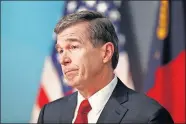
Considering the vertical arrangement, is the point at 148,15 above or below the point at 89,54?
above

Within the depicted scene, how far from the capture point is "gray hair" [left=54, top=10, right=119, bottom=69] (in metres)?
0.95

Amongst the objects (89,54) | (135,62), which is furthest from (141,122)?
(135,62)

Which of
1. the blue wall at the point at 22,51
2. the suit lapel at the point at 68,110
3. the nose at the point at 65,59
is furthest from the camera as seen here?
the blue wall at the point at 22,51

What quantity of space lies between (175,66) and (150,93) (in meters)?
0.23

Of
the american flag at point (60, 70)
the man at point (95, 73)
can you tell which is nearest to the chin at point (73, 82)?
the man at point (95, 73)

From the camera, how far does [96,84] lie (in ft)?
3.15

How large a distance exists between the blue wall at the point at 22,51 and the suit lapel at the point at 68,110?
4.01ft

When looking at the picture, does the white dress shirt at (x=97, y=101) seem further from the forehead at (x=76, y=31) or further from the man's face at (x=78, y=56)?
the forehead at (x=76, y=31)

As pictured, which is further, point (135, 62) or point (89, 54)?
point (135, 62)

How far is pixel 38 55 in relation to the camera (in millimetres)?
2318

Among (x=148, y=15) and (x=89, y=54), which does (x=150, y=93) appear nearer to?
(x=148, y=15)

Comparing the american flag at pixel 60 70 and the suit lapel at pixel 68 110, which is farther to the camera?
the american flag at pixel 60 70

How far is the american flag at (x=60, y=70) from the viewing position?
2.32 metres

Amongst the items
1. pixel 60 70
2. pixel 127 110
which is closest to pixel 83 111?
pixel 127 110
